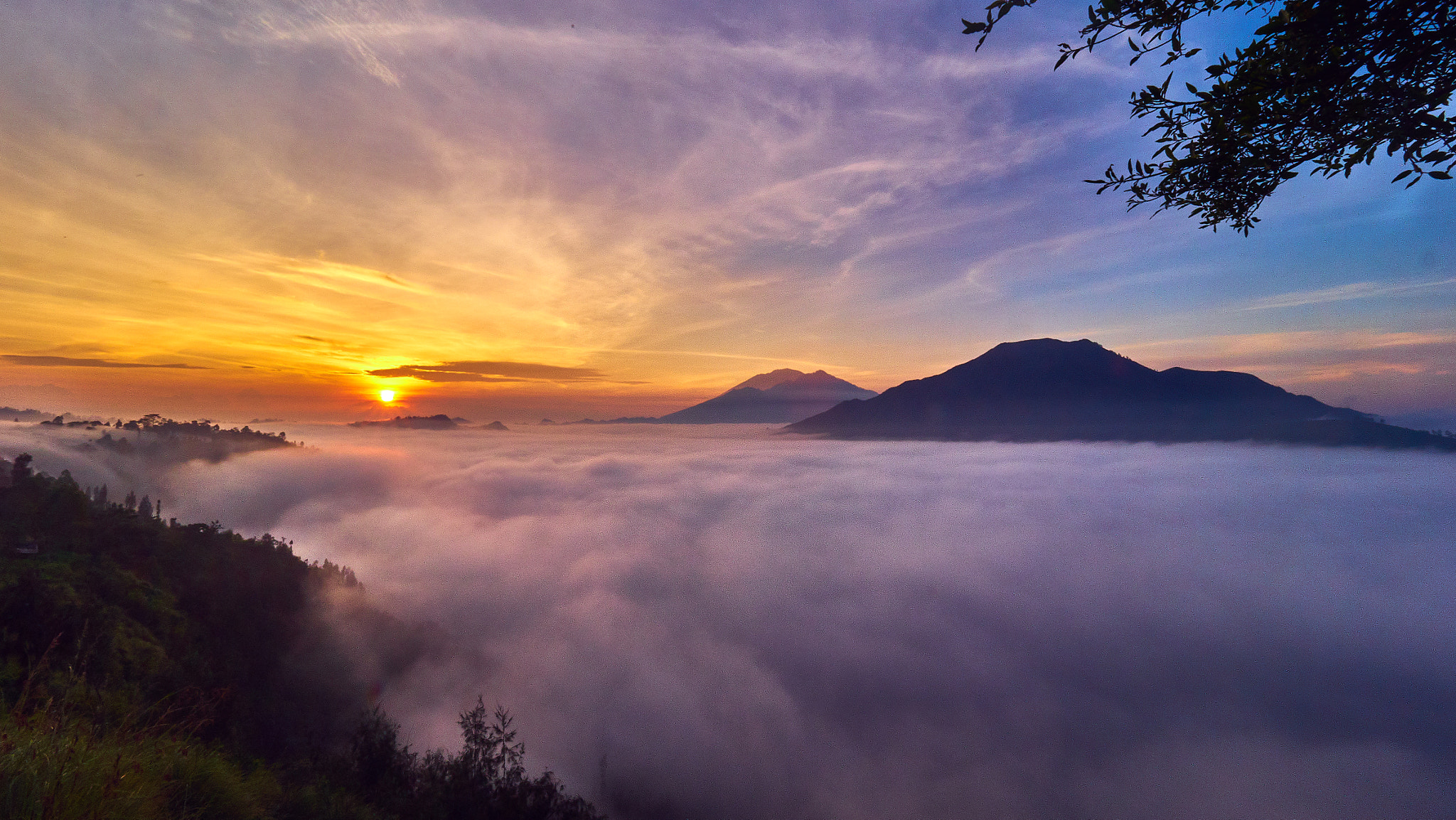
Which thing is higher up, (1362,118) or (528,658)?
(1362,118)

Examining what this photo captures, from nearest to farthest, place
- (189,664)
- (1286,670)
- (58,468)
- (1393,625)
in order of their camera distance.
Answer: (189,664) < (58,468) < (1286,670) < (1393,625)

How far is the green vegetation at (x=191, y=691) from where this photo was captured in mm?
4676

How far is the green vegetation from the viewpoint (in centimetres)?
468

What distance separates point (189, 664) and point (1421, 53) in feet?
285

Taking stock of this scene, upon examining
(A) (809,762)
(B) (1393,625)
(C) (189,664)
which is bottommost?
(A) (809,762)

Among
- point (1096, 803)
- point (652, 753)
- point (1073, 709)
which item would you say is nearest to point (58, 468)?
point (652, 753)

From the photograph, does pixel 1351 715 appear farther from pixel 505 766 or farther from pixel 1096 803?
pixel 505 766

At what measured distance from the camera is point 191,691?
9312mm

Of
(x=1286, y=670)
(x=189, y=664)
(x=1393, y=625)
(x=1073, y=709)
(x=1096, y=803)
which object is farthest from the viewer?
(x=1393, y=625)

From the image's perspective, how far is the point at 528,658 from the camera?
142m

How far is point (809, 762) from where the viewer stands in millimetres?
127250

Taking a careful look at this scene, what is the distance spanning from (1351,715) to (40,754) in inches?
9500

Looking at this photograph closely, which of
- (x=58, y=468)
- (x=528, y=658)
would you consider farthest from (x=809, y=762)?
(x=58, y=468)

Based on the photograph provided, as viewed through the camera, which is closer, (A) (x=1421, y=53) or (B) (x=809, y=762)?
(A) (x=1421, y=53)
